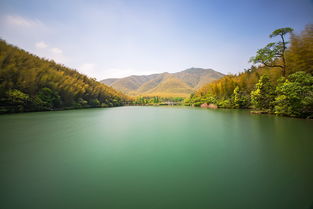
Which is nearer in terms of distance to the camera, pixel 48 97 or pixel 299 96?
pixel 299 96

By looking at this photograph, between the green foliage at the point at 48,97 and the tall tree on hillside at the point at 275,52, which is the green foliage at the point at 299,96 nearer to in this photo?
the tall tree on hillside at the point at 275,52

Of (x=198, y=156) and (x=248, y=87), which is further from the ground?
(x=248, y=87)

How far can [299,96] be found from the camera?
332 inches

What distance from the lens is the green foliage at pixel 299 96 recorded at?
807cm

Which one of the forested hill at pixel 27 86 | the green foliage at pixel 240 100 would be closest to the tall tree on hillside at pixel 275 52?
the green foliage at pixel 240 100

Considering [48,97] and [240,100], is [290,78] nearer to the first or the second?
[240,100]

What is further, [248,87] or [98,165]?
[248,87]

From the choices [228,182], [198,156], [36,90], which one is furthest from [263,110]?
[36,90]

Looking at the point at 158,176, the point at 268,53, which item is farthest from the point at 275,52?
the point at 158,176

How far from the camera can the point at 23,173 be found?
2.75 metres

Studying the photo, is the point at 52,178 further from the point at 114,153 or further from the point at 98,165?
the point at 114,153

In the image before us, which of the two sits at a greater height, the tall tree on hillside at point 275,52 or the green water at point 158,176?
the tall tree on hillside at point 275,52

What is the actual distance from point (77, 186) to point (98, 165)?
82 centimetres

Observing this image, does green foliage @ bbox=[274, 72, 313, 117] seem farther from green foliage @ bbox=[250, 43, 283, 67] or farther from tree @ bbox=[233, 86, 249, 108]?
tree @ bbox=[233, 86, 249, 108]
